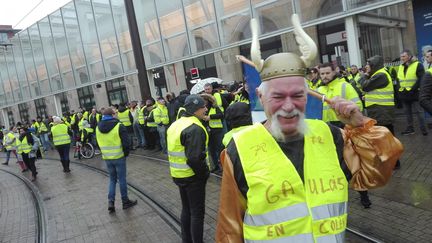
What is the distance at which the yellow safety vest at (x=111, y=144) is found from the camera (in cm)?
668

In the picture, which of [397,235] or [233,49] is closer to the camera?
[397,235]

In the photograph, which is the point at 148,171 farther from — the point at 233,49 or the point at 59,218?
the point at 233,49

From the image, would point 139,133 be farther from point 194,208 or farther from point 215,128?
point 194,208

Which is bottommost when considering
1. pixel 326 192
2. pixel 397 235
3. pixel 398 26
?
pixel 397 235

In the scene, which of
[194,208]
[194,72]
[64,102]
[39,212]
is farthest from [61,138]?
[64,102]

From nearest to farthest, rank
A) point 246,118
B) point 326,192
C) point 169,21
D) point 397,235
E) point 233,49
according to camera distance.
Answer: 1. point 326,192
2. point 397,235
3. point 246,118
4. point 233,49
5. point 169,21

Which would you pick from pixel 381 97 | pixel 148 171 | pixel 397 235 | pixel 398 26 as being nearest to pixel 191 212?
pixel 397 235

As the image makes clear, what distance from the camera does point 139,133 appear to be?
14086mm

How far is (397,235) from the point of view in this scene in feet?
13.8

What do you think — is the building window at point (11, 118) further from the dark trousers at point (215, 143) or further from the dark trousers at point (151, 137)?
the dark trousers at point (215, 143)

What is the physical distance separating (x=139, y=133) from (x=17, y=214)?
646 centimetres

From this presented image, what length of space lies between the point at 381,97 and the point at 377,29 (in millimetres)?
6667

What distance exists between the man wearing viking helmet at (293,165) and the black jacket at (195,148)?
2.22 meters

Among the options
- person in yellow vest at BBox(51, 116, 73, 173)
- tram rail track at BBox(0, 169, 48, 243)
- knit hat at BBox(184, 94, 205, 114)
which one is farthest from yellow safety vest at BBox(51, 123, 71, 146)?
knit hat at BBox(184, 94, 205, 114)
